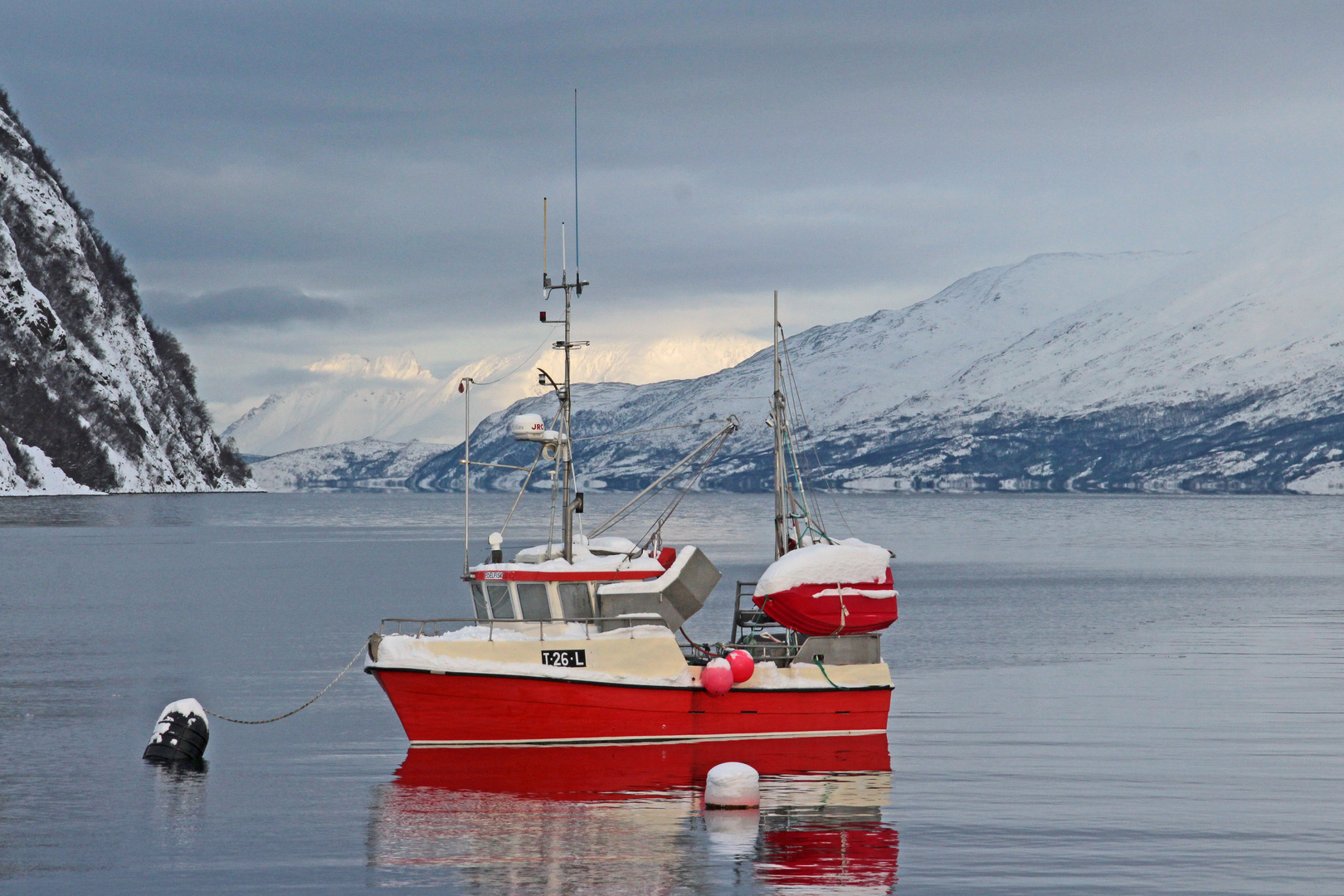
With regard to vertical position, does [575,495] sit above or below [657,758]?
above

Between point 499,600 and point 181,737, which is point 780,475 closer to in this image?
point 499,600

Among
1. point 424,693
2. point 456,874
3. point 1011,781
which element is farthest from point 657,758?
point 456,874

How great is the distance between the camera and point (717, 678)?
31.4m

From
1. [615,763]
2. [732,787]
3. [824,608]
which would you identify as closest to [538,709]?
[615,763]

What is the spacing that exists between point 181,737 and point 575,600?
350 inches

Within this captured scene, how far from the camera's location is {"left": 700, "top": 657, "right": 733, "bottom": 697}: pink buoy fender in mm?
31359

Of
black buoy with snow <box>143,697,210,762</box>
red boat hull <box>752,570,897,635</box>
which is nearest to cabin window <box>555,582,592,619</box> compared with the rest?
red boat hull <box>752,570,897,635</box>

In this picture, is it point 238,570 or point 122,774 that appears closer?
point 122,774

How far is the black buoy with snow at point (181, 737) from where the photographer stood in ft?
104

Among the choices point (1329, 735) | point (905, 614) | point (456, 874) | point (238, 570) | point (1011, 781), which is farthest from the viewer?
point (238, 570)

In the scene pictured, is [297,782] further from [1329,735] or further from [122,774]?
[1329,735]

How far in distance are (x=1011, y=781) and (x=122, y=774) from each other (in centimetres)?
1810

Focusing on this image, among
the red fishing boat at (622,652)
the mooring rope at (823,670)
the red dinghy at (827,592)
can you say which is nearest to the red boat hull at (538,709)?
the red fishing boat at (622,652)

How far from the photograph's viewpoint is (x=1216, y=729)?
1422 inches
